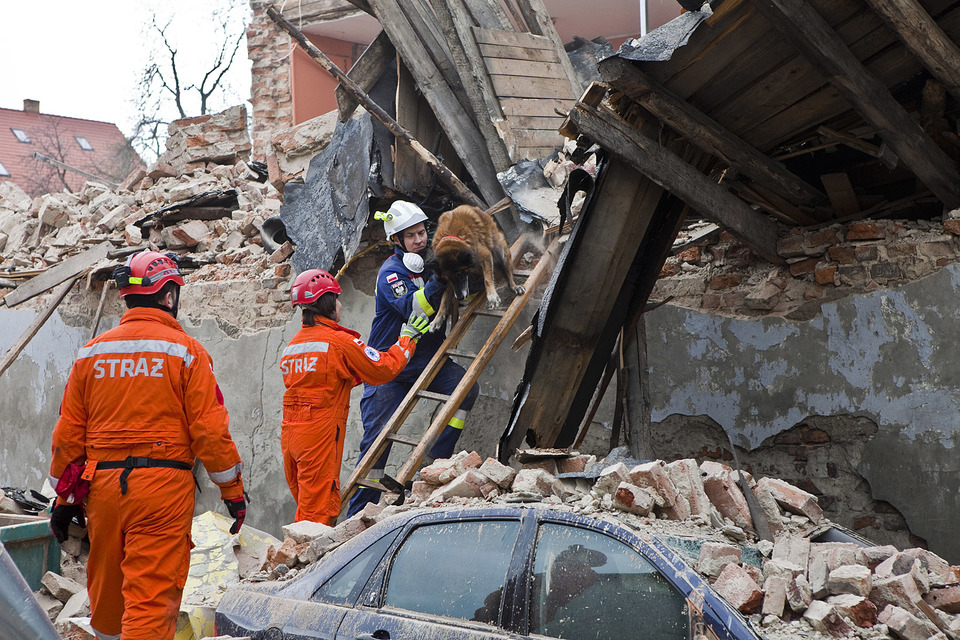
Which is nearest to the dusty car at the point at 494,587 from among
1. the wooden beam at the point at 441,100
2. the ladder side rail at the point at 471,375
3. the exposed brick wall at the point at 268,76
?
the ladder side rail at the point at 471,375

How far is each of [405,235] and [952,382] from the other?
3.70 meters

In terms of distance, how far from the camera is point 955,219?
474 centimetres

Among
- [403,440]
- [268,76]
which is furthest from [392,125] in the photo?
[268,76]

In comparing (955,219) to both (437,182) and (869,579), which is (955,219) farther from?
(437,182)

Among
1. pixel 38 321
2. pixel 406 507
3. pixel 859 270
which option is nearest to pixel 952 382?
pixel 859 270

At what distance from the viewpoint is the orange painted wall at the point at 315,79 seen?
1430 centimetres

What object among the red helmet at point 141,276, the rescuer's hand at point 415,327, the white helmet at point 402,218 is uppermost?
the white helmet at point 402,218

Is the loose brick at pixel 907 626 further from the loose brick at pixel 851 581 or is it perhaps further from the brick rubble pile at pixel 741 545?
the loose brick at pixel 851 581

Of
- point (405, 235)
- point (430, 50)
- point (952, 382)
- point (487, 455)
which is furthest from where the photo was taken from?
point (430, 50)

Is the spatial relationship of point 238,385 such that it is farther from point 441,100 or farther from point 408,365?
point 441,100

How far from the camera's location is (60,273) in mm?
9578

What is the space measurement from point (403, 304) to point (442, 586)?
3.13m

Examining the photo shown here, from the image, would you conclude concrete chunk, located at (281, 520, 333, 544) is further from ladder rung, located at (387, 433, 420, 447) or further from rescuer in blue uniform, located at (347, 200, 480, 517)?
rescuer in blue uniform, located at (347, 200, 480, 517)

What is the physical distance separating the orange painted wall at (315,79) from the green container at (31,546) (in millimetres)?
9907
